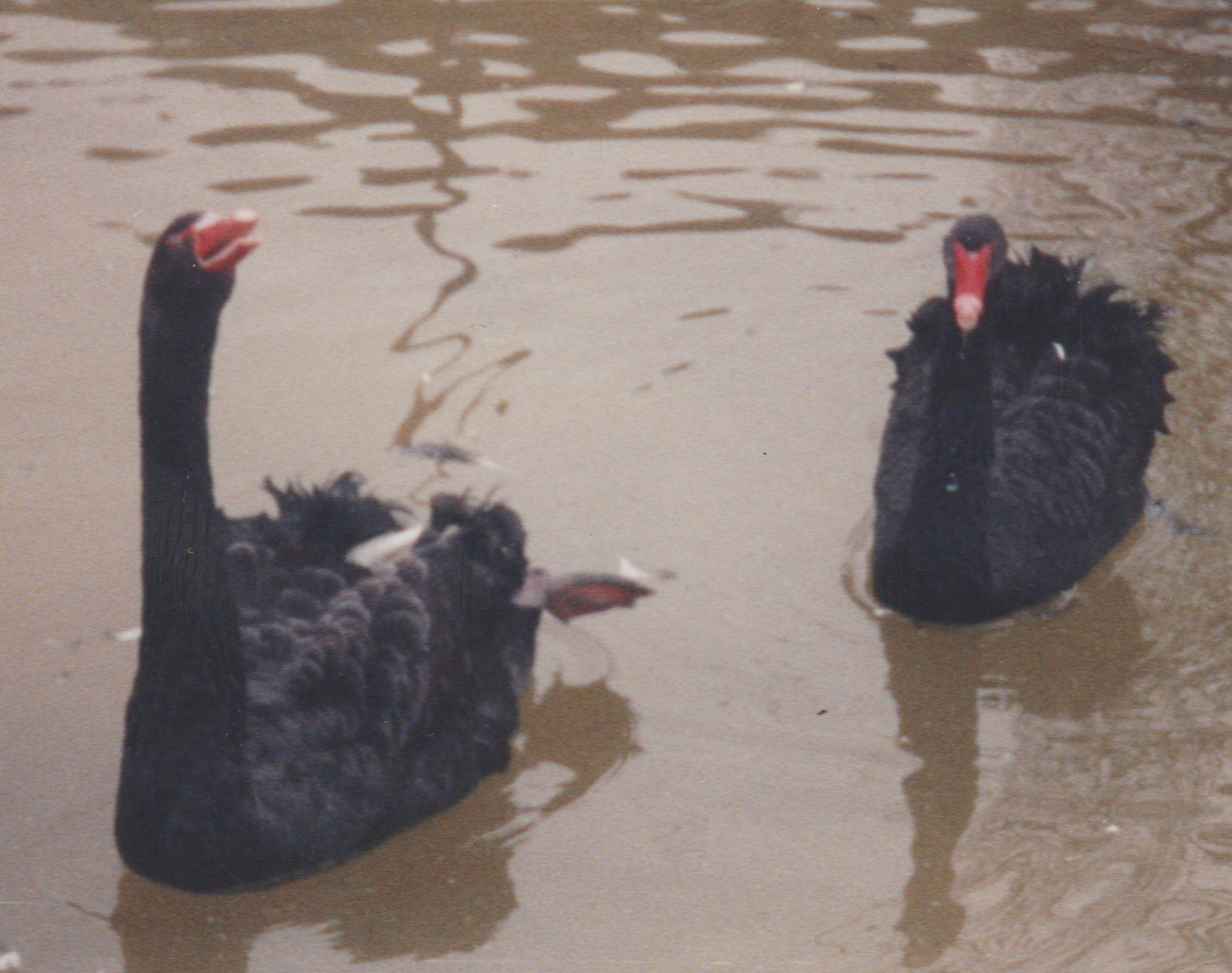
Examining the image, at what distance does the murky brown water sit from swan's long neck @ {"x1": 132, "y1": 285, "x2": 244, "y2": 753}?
0.38m

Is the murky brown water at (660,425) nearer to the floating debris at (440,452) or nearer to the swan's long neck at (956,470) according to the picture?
the floating debris at (440,452)

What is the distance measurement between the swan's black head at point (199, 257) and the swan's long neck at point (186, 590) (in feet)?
0.53

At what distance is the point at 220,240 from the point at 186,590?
631 millimetres

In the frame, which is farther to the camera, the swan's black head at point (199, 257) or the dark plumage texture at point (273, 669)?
the dark plumage texture at point (273, 669)

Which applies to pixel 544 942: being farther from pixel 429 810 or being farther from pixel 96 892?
pixel 96 892

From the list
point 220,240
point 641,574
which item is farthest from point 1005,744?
point 220,240

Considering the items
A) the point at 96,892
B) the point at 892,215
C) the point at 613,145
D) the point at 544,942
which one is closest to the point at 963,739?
the point at 544,942

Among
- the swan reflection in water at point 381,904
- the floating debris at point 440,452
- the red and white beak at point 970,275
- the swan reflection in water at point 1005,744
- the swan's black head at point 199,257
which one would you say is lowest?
the swan reflection in water at point 381,904

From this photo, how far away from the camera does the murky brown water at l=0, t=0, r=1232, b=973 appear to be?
341 cm

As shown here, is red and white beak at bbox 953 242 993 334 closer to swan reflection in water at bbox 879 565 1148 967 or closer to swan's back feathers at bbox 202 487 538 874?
swan reflection in water at bbox 879 565 1148 967

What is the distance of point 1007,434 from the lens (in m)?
4.59

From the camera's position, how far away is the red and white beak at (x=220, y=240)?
2.97 meters

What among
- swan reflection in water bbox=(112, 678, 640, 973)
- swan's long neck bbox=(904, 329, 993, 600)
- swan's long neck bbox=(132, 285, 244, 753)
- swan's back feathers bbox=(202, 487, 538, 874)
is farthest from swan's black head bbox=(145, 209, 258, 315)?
swan's long neck bbox=(904, 329, 993, 600)

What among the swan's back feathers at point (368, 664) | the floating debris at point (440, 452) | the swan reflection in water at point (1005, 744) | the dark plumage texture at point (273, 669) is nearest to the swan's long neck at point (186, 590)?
the dark plumage texture at point (273, 669)
